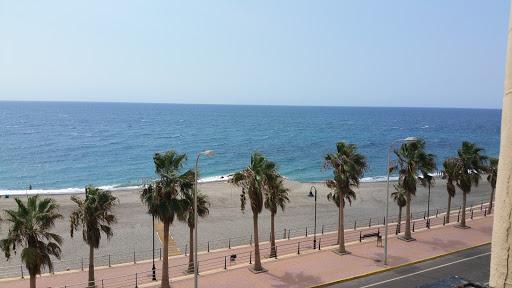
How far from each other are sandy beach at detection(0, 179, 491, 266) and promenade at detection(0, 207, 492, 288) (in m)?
7.20

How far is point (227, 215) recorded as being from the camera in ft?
162

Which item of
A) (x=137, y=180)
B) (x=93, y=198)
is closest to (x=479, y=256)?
(x=93, y=198)

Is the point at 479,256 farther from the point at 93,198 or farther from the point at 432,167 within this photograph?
the point at 93,198

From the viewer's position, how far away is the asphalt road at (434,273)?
23.3 m

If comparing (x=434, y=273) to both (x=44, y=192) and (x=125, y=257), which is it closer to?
(x=125, y=257)

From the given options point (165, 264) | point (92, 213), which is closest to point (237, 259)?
point (165, 264)

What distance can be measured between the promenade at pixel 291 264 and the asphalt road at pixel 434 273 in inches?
37.1

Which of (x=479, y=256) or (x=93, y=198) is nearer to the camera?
(x=93, y=198)

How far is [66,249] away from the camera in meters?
36.2

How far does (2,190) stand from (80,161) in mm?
24056

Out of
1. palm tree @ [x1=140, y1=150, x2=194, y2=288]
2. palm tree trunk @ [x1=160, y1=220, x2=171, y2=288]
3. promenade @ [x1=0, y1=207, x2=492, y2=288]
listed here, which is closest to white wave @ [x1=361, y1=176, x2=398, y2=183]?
promenade @ [x1=0, y1=207, x2=492, y2=288]

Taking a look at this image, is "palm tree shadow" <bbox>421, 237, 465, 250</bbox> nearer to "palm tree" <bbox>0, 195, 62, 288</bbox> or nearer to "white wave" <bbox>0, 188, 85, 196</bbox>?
"palm tree" <bbox>0, 195, 62, 288</bbox>

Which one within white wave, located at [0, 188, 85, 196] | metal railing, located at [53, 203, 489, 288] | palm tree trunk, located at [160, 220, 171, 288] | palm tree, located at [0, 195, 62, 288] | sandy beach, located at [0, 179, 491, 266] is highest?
palm tree, located at [0, 195, 62, 288]

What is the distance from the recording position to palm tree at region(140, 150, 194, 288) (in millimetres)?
21734
